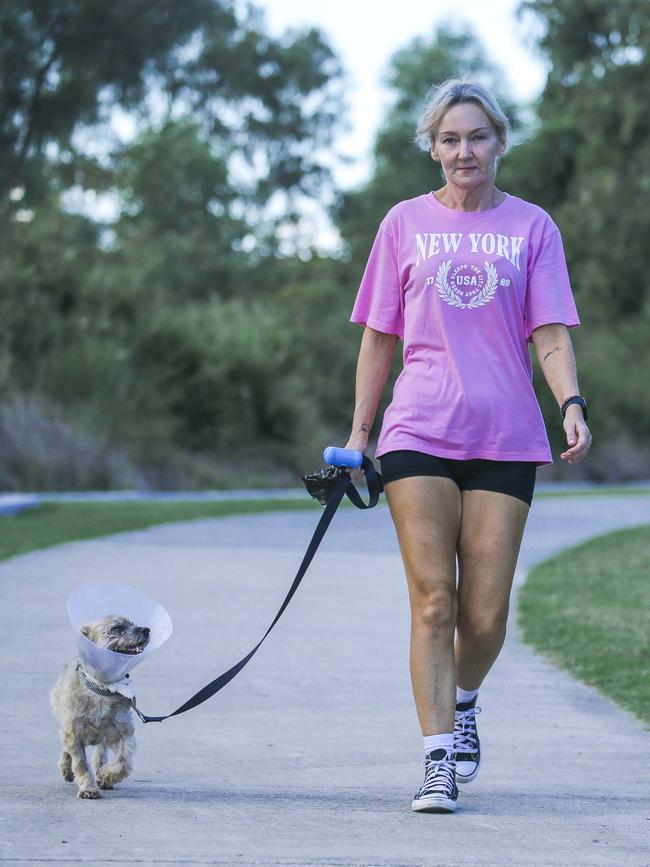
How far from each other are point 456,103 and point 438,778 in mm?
2103

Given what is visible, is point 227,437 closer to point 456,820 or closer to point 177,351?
point 177,351

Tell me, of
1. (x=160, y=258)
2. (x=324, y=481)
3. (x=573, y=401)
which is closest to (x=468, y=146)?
(x=573, y=401)

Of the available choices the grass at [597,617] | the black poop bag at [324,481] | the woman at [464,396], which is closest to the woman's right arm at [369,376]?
the woman at [464,396]

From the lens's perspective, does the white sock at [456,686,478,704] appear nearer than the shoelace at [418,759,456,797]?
No

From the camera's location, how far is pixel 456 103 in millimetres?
4840

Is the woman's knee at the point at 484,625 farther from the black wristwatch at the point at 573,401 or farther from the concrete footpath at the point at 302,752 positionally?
the black wristwatch at the point at 573,401

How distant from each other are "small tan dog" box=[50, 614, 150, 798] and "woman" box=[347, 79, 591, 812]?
0.90 meters

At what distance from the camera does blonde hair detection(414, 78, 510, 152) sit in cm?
483

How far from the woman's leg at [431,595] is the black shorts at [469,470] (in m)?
0.04

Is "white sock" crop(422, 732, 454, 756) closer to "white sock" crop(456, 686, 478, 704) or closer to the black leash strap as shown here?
"white sock" crop(456, 686, 478, 704)

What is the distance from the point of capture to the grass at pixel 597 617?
24.8ft

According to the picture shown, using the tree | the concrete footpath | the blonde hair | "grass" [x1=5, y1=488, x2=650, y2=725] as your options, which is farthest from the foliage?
the blonde hair

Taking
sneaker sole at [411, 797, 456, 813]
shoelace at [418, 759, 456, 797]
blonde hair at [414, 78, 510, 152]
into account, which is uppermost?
blonde hair at [414, 78, 510, 152]

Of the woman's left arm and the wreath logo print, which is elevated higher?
the wreath logo print
